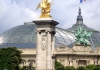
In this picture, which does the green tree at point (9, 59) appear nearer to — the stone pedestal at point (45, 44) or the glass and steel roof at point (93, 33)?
the stone pedestal at point (45, 44)

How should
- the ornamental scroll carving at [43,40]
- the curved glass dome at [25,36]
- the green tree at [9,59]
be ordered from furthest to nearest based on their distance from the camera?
the curved glass dome at [25,36]
the green tree at [9,59]
the ornamental scroll carving at [43,40]

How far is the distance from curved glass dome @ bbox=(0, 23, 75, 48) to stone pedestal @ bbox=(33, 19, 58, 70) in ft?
239

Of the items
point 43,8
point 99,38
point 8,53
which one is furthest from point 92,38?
point 43,8

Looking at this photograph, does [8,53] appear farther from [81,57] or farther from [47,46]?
[81,57]

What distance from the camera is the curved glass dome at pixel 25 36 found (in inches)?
5720

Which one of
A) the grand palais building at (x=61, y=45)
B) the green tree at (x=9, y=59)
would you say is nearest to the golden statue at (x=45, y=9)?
the green tree at (x=9, y=59)

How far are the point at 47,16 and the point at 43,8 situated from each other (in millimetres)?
1430

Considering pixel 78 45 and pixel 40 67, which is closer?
pixel 40 67

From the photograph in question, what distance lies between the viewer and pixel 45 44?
65.4 metres

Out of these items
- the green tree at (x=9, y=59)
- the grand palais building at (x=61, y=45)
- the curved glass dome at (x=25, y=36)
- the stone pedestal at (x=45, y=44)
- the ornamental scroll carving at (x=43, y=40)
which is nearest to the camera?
the stone pedestal at (x=45, y=44)

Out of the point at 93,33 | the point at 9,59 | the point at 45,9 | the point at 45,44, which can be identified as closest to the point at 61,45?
the point at 9,59

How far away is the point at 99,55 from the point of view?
125062 mm

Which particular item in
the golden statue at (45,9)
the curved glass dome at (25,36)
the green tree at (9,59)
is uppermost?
the curved glass dome at (25,36)

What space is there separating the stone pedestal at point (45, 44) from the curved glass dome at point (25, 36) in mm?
72813
